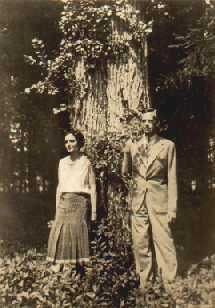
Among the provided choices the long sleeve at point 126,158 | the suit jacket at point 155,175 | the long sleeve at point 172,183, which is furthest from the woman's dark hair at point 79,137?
the long sleeve at point 172,183

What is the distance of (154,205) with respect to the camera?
211 inches

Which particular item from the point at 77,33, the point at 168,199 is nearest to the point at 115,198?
the point at 168,199

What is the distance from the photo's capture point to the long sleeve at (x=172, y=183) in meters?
5.25

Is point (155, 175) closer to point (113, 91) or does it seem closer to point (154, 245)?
point (154, 245)

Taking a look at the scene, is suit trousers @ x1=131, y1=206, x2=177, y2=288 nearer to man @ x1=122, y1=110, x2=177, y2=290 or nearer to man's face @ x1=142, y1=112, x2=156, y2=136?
man @ x1=122, y1=110, x2=177, y2=290

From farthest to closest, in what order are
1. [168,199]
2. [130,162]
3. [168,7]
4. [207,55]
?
[168,7]
[207,55]
[130,162]
[168,199]

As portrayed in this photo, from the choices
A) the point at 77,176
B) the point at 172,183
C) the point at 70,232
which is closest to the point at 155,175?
the point at 172,183

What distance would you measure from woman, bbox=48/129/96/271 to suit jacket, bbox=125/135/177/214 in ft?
1.86

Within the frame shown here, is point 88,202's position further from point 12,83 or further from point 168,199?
point 12,83

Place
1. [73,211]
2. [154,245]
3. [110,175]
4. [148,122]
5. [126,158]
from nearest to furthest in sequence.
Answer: [148,122]
[73,211]
[154,245]
[126,158]
[110,175]

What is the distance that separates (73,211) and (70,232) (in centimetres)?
25

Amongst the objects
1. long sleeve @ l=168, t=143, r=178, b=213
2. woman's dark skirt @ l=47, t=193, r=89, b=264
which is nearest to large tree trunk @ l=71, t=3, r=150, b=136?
long sleeve @ l=168, t=143, r=178, b=213

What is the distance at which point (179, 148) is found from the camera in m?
9.43

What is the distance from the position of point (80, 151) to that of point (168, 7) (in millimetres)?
3677
